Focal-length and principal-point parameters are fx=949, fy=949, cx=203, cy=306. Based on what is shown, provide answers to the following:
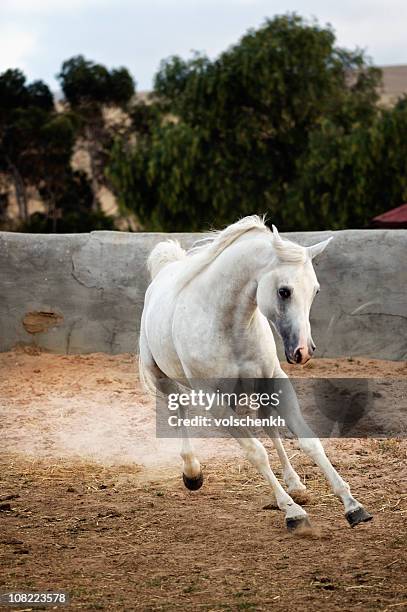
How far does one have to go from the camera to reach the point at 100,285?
947 centimetres

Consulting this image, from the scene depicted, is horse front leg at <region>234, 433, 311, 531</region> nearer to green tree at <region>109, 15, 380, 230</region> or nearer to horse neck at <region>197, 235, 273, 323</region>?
horse neck at <region>197, 235, 273, 323</region>

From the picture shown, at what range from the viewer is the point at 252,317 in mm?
5094

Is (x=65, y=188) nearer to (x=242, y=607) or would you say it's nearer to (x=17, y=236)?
(x=17, y=236)

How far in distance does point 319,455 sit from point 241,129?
82.8 ft

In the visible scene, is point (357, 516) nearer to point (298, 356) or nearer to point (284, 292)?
point (298, 356)

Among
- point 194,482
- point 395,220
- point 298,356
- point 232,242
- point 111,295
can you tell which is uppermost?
point 232,242

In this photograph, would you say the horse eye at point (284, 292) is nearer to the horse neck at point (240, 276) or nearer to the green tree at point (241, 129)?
the horse neck at point (240, 276)

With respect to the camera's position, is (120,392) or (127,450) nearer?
(127,450)

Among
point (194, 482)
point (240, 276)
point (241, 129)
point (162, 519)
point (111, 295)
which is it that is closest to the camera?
point (240, 276)

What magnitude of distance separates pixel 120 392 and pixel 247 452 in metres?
3.29

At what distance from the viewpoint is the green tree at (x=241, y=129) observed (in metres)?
28.2

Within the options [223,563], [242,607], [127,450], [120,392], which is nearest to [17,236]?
[120,392]

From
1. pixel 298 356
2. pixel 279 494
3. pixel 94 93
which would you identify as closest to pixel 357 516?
pixel 279 494

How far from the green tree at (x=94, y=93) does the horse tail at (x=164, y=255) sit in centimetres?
2638
